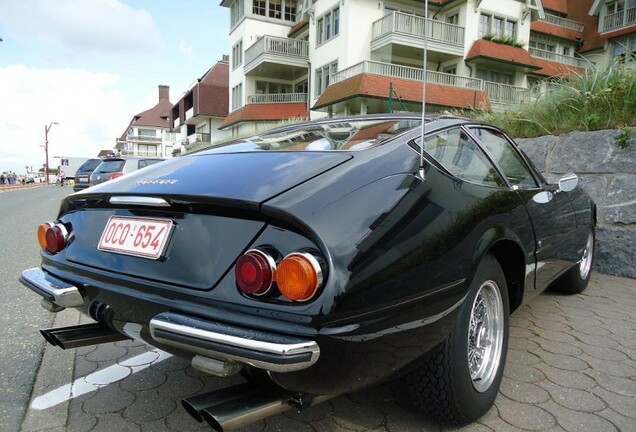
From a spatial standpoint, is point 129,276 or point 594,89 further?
point 594,89

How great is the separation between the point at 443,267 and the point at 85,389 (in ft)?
6.04

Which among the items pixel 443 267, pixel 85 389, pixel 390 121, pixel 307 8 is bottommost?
pixel 85 389

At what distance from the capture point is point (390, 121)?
2525mm

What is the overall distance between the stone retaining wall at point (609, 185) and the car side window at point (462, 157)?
129 inches

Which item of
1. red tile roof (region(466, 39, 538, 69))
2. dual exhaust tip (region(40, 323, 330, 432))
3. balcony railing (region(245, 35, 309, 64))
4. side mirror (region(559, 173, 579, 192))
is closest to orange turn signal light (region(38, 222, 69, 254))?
dual exhaust tip (region(40, 323, 330, 432))

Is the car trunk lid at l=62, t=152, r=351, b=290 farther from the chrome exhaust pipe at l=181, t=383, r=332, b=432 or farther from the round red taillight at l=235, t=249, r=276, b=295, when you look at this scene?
the chrome exhaust pipe at l=181, t=383, r=332, b=432

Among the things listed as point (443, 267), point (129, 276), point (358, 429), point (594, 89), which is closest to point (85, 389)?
point (129, 276)

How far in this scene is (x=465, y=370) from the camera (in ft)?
5.92

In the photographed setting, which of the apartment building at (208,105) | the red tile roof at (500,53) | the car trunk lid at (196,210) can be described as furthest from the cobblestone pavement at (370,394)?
the apartment building at (208,105)

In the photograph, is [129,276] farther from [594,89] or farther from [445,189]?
[594,89]

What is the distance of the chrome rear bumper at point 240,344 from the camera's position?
131 centimetres

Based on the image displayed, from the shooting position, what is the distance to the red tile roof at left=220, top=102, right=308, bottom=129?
1066 inches

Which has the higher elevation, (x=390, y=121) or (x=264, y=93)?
(x=264, y=93)

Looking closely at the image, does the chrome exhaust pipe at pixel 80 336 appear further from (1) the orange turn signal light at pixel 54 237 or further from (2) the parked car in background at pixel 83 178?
(2) the parked car in background at pixel 83 178
